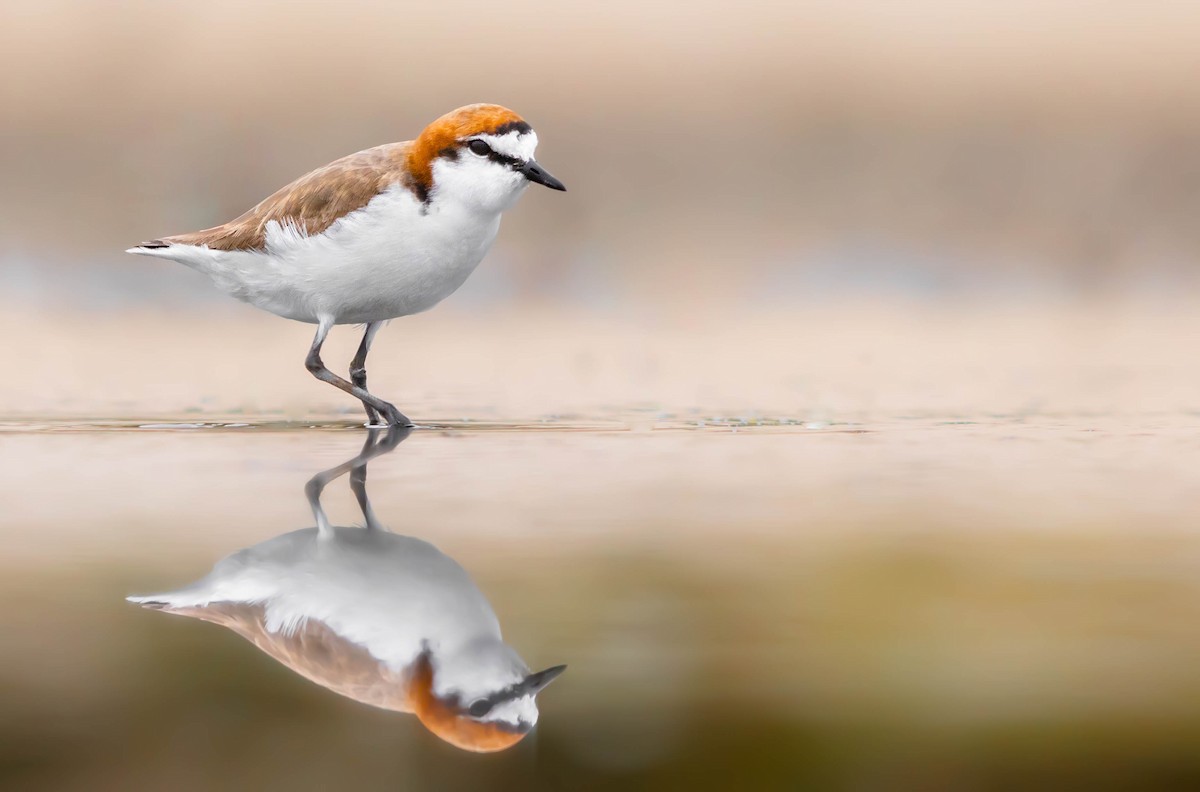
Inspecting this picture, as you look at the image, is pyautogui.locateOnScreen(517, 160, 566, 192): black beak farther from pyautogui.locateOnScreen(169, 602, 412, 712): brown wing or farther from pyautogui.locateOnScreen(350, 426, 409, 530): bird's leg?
pyautogui.locateOnScreen(169, 602, 412, 712): brown wing

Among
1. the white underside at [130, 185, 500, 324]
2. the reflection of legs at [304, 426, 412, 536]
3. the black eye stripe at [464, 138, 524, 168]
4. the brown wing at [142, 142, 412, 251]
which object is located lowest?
the reflection of legs at [304, 426, 412, 536]

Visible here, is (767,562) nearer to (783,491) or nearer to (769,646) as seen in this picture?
(769,646)

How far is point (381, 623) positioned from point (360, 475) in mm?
1836

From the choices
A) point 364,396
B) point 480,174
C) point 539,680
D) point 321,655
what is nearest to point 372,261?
point 480,174

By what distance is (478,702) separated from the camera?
2400 mm

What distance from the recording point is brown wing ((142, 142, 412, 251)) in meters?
5.52

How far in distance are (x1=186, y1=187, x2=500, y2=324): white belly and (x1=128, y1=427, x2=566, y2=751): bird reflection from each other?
6.29ft

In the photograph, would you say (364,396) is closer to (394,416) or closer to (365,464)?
(394,416)

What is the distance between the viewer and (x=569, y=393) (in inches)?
270

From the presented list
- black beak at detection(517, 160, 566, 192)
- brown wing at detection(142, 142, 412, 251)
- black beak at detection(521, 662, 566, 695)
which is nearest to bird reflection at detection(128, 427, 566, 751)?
black beak at detection(521, 662, 566, 695)

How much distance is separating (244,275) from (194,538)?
8.11 ft

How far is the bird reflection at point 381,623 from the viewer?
240cm

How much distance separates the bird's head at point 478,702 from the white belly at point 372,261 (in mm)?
2964

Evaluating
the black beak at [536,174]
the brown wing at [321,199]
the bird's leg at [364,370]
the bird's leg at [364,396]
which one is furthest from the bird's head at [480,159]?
the bird's leg at [364,370]
